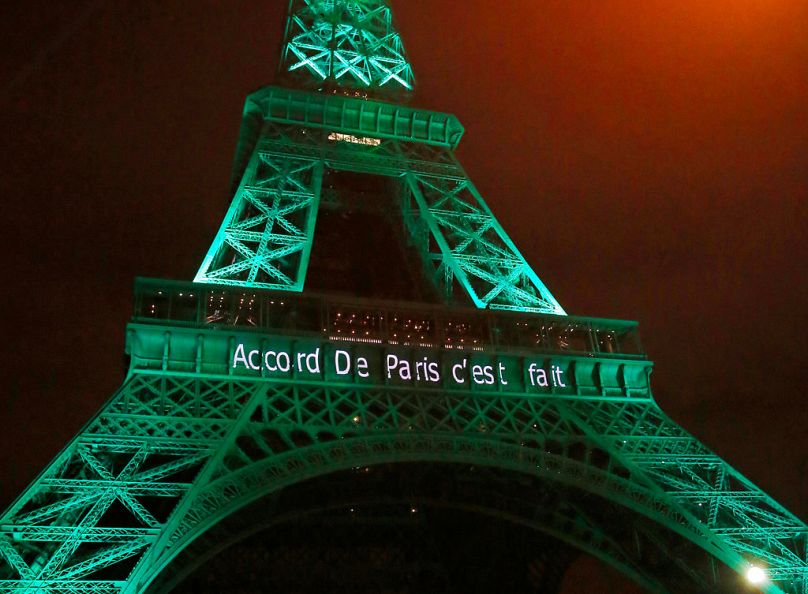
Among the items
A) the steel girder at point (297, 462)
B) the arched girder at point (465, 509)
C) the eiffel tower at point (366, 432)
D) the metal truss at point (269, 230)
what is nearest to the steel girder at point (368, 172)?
the metal truss at point (269, 230)

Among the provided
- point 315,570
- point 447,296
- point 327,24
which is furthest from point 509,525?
point 327,24

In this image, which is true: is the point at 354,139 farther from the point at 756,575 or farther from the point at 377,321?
the point at 756,575

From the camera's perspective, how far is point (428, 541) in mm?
36094

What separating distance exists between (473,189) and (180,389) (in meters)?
17.3

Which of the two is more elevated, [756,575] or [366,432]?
[366,432]

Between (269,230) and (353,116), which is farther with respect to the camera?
(353,116)

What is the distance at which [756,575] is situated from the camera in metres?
20.3

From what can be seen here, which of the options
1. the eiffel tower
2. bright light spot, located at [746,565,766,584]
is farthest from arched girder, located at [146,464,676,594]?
bright light spot, located at [746,565,766,584]

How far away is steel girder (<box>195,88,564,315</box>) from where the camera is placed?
1089 inches

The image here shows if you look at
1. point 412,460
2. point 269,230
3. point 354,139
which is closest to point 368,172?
point 354,139

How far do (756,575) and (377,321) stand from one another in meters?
12.8

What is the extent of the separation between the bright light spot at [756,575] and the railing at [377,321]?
823 centimetres

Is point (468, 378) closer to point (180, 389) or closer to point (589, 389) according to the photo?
point (589, 389)

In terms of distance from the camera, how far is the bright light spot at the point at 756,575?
20.3 meters
